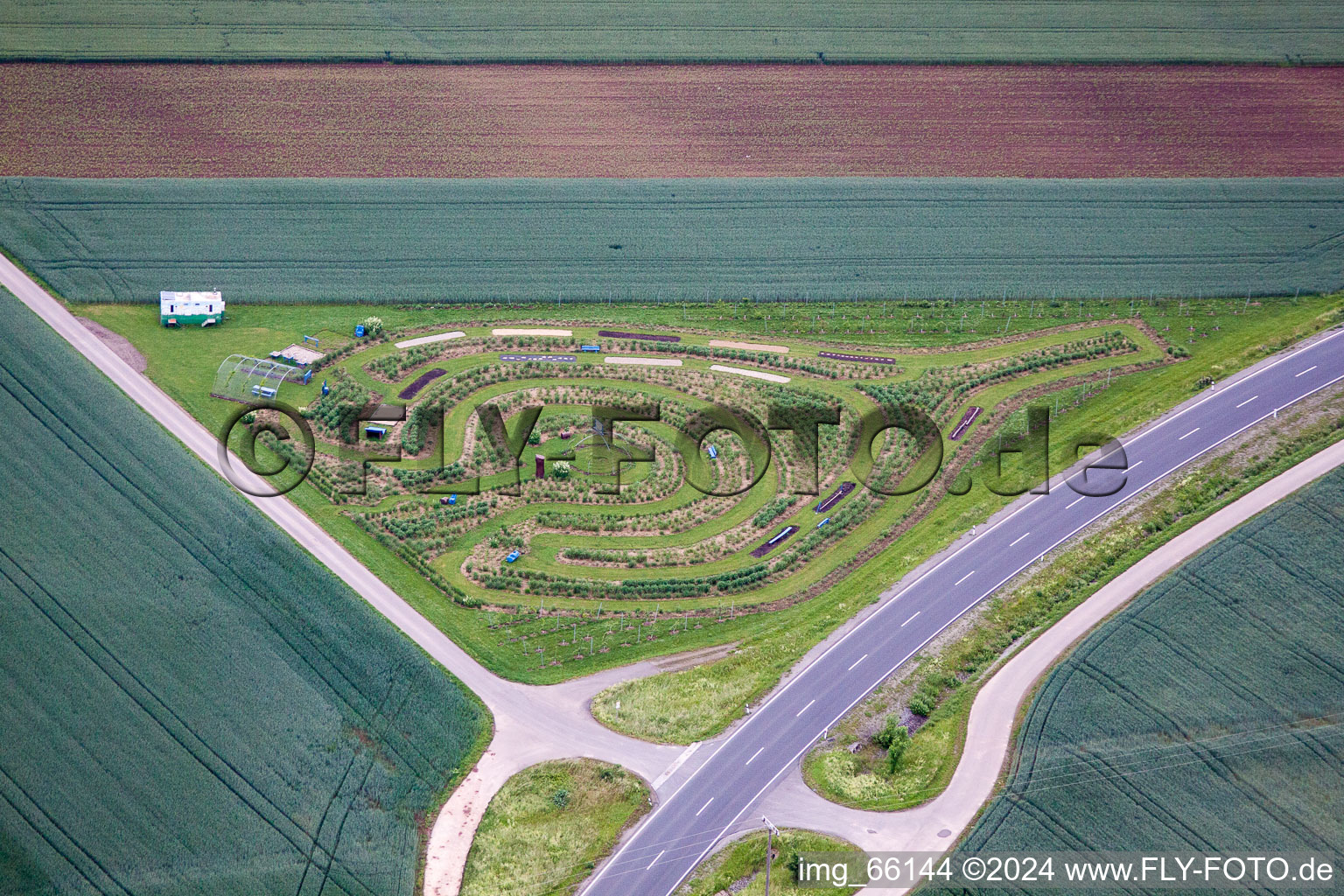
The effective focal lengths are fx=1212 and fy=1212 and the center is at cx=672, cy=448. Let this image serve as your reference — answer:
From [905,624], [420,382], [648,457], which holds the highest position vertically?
[420,382]

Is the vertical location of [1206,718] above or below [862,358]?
below

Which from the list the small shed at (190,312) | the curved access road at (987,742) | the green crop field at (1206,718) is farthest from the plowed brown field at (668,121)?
the green crop field at (1206,718)

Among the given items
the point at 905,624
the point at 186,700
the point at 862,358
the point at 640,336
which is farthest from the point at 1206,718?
the point at 186,700

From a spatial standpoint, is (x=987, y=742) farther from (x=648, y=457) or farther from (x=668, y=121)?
(x=668, y=121)

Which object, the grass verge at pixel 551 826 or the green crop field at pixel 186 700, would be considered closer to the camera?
the green crop field at pixel 186 700

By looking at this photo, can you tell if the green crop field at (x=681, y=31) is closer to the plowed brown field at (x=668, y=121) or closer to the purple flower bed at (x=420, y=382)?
the plowed brown field at (x=668, y=121)

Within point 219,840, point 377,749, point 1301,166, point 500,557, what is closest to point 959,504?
point 500,557

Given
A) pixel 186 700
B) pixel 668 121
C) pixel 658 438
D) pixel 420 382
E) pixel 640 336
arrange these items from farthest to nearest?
pixel 668 121 < pixel 640 336 < pixel 420 382 < pixel 658 438 < pixel 186 700
